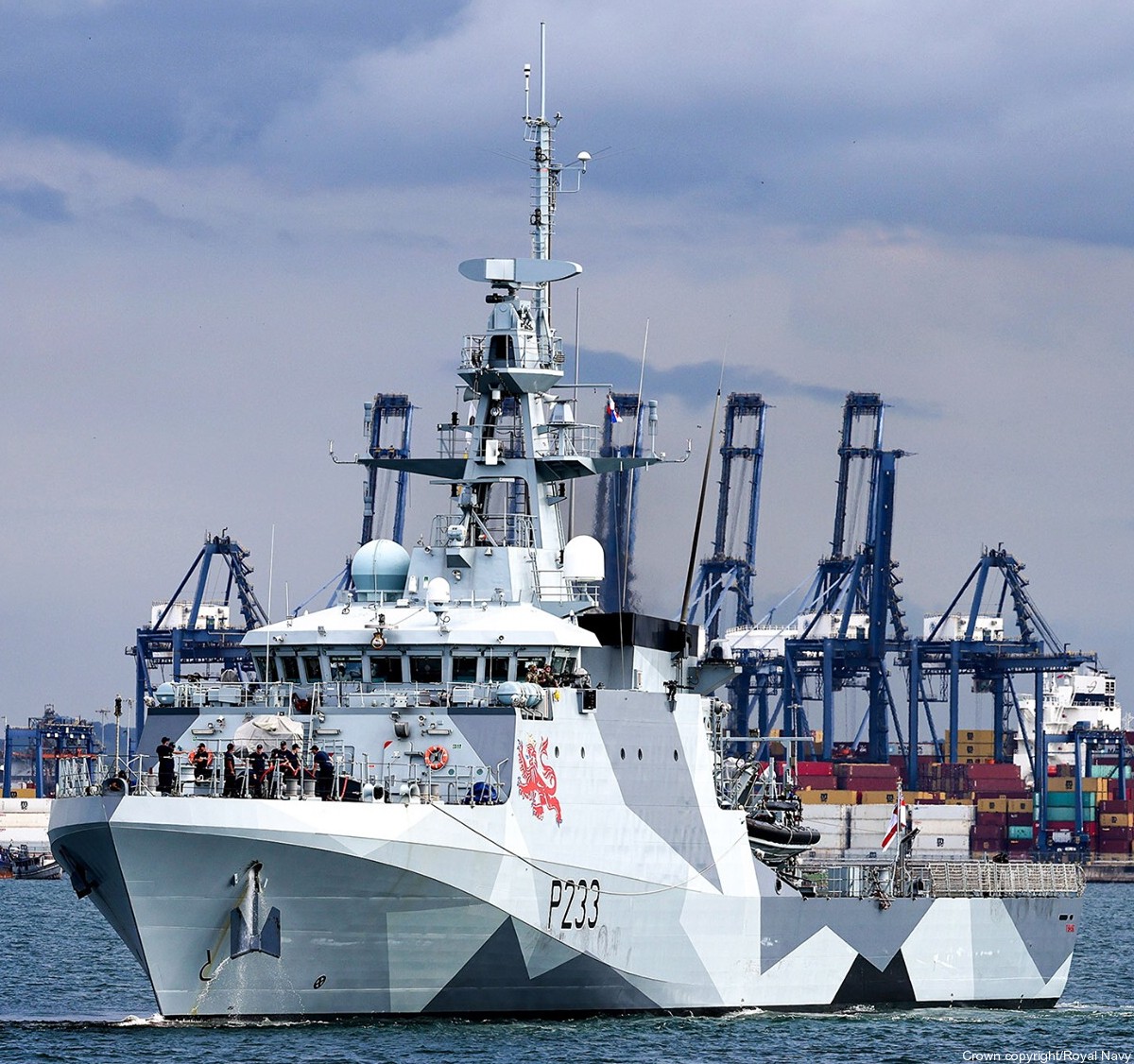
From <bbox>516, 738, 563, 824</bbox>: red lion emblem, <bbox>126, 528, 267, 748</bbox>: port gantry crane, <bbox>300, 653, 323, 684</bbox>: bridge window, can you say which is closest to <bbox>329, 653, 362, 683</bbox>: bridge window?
<bbox>300, 653, 323, 684</bbox>: bridge window

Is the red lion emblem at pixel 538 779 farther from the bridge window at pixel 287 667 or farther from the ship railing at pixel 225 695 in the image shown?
the bridge window at pixel 287 667

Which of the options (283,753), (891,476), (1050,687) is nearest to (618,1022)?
(283,753)

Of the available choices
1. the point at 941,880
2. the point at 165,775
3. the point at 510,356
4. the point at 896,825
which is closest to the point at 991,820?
the point at 941,880

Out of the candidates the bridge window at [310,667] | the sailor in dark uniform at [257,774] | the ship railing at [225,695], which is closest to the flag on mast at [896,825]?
the bridge window at [310,667]

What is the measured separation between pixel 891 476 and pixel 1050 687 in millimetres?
49219

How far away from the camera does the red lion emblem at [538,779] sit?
25.7 metres

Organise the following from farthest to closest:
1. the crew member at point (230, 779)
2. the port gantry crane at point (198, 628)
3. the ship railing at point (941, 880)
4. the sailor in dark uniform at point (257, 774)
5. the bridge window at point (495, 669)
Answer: the port gantry crane at point (198, 628) → the ship railing at point (941, 880) → the bridge window at point (495, 669) → the sailor in dark uniform at point (257, 774) → the crew member at point (230, 779)

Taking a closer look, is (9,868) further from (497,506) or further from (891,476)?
(497,506)

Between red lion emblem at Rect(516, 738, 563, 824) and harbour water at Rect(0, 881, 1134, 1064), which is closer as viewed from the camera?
harbour water at Rect(0, 881, 1134, 1064)

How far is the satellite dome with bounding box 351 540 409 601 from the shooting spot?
29.0m

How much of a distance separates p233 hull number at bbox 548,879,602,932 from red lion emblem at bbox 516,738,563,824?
0.76 metres

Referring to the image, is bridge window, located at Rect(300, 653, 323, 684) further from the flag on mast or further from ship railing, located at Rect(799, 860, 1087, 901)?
the flag on mast

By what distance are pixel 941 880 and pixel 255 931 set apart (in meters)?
13.0

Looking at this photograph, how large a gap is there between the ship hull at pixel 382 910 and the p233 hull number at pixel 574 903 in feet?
0.08
